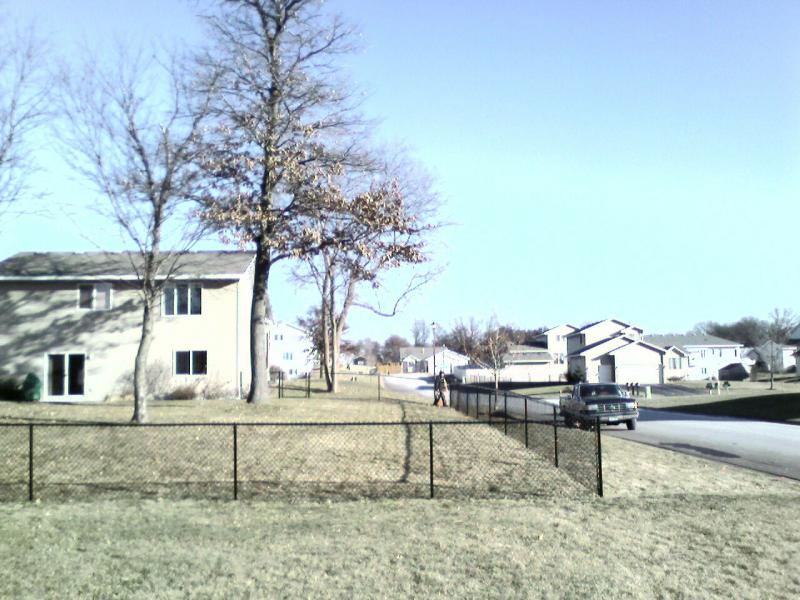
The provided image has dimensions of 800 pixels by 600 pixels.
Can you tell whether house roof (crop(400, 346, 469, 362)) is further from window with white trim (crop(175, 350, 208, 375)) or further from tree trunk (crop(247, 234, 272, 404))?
tree trunk (crop(247, 234, 272, 404))

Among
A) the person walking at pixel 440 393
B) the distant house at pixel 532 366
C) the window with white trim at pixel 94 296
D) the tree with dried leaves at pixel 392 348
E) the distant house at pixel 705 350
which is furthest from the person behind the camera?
the tree with dried leaves at pixel 392 348

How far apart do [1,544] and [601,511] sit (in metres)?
7.01

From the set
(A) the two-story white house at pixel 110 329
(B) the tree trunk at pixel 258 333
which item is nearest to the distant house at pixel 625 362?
(A) the two-story white house at pixel 110 329

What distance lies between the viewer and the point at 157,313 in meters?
30.6

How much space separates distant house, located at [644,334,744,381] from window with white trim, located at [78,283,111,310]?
66.8m

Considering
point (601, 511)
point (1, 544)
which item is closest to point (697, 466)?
A: point (601, 511)

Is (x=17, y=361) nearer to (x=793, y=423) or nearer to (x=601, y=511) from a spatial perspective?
(x=601, y=511)

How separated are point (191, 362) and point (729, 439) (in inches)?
793

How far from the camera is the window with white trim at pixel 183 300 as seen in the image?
3073 centimetres

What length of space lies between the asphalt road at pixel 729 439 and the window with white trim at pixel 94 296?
19637 mm

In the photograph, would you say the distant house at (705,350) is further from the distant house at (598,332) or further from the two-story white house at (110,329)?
the two-story white house at (110,329)

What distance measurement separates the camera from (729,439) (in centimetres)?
2003

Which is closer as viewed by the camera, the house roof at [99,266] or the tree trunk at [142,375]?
the tree trunk at [142,375]

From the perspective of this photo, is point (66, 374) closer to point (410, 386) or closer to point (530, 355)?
point (410, 386)
